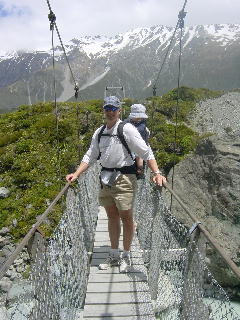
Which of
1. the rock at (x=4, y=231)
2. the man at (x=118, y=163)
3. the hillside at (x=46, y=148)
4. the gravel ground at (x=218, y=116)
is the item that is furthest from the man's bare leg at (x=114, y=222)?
the gravel ground at (x=218, y=116)

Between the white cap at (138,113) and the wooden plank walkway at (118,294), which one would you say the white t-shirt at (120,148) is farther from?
the white cap at (138,113)

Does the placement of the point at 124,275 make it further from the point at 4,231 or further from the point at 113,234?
the point at 4,231

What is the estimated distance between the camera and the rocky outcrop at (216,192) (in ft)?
25.2

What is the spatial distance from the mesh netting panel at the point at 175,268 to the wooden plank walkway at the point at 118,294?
4.6 inches

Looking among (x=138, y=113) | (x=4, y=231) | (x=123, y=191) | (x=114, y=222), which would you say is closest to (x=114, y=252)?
(x=114, y=222)

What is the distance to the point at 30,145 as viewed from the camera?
55.2ft

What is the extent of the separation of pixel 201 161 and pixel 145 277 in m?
5.77

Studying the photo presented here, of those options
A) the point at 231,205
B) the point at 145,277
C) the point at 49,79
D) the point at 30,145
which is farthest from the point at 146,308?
the point at 49,79

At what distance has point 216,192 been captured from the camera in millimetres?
8680

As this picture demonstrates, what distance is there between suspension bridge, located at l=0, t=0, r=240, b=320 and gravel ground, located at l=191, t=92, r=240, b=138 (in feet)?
50.5

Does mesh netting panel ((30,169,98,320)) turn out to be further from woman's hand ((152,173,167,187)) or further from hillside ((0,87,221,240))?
hillside ((0,87,221,240))

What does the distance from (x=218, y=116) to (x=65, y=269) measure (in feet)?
64.2

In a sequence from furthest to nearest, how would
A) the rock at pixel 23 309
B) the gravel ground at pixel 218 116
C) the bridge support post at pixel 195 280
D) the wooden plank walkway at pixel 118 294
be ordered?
the gravel ground at pixel 218 116 < the wooden plank walkway at pixel 118 294 < the bridge support post at pixel 195 280 < the rock at pixel 23 309

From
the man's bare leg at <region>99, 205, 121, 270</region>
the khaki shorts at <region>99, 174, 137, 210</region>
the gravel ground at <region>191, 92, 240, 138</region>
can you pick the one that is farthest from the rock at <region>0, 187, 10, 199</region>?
the khaki shorts at <region>99, 174, 137, 210</region>
